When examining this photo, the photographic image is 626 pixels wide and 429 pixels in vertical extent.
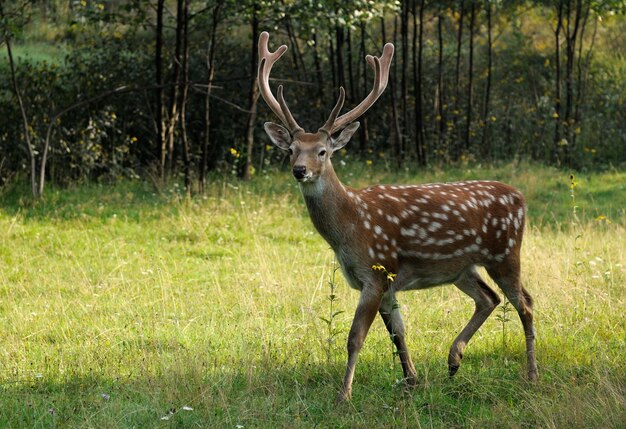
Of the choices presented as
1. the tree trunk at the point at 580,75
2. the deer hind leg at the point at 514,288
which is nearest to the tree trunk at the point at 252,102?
the tree trunk at the point at 580,75

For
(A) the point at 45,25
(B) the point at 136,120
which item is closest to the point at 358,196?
(B) the point at 136,120

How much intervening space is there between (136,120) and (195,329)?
33.8 ft

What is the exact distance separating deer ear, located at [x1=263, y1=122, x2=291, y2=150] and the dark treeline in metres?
6.05

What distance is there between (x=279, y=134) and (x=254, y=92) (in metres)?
8.99

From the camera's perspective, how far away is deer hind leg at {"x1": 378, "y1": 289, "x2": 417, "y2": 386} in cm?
626

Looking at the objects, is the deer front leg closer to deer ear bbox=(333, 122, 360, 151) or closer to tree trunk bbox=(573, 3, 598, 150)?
deer ear bbox=(333, 122, 360, 151)

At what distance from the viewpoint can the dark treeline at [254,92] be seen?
47.1 ft

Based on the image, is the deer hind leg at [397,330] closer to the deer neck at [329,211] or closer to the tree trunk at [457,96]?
the deer neck at [329,211]

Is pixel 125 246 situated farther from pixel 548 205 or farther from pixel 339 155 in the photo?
pixel 339 155

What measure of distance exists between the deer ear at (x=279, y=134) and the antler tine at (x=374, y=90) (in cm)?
37

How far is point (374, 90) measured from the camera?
6.73 metres

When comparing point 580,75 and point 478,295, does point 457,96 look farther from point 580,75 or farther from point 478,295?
point 478,295

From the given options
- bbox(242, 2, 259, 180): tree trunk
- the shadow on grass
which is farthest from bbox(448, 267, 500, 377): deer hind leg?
bbox(242, 2, 259, 180): tree trunk

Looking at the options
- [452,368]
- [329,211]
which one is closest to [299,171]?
[329,211]
